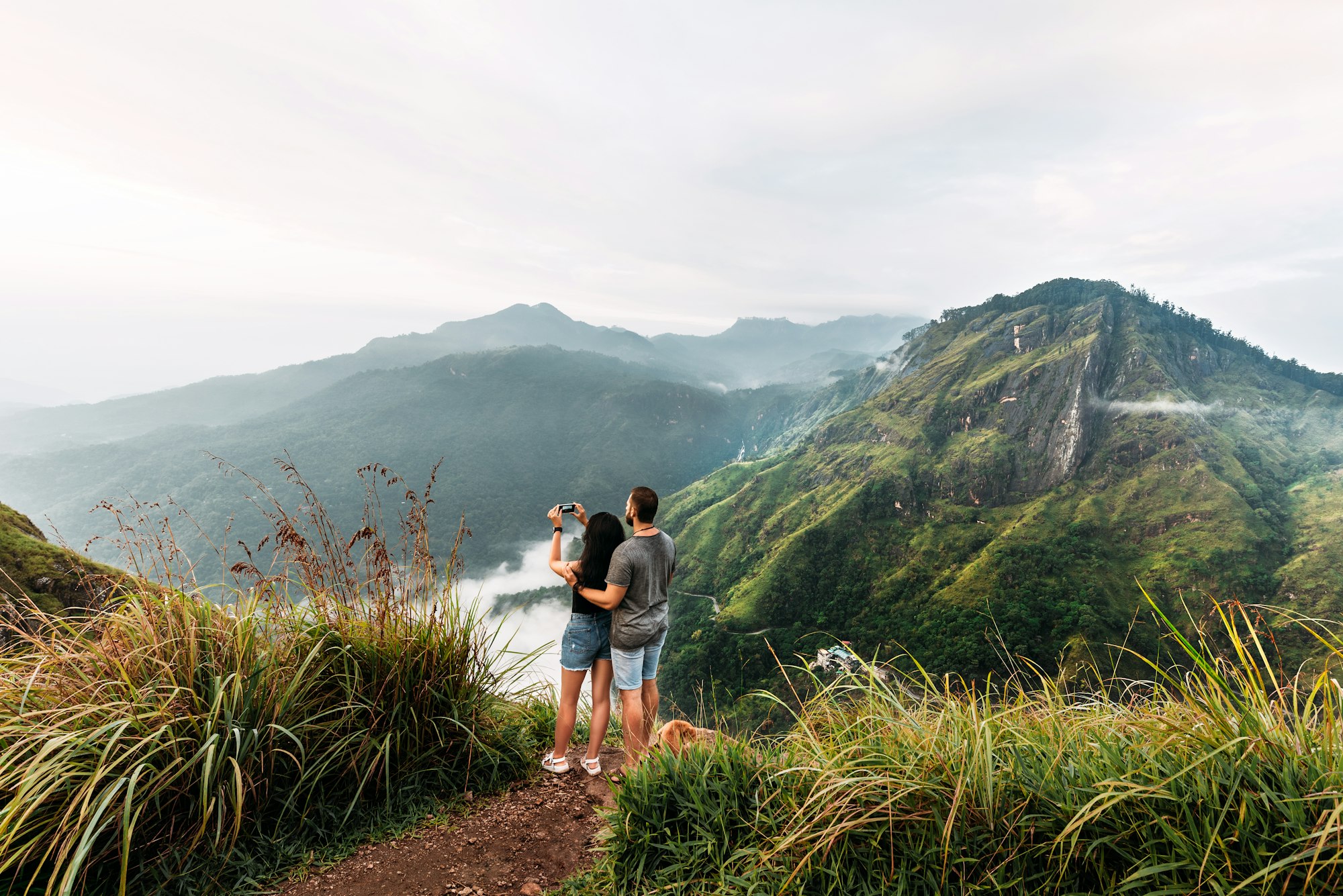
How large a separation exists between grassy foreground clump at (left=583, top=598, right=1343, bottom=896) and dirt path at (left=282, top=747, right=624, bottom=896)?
28 centimetres

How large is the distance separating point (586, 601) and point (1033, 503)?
12790 centimetres

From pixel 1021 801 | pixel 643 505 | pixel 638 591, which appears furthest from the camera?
pixel 643 505

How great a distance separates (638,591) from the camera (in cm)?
378

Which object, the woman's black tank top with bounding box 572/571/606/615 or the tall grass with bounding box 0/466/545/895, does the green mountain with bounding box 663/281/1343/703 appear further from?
the tall grass with bounding box 0/466/545/895

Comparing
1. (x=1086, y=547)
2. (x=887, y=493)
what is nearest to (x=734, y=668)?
(x=887, y=493)

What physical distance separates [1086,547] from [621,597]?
115191 mm

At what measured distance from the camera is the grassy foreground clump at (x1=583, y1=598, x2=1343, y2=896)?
174 cm

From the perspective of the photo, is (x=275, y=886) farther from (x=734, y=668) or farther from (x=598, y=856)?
(x=734, y=668)

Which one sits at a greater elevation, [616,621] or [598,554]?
[598,554]

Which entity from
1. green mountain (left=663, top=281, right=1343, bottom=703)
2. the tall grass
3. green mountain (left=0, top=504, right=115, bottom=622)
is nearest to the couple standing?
the tall grass

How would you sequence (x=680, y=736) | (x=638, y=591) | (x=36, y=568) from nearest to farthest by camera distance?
(x=680, y=736), (x=638, y=591), (x=36, y=568)

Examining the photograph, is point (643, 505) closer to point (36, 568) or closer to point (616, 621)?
point (616, 621)

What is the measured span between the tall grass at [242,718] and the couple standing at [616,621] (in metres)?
0.49

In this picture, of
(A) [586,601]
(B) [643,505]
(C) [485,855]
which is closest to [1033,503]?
(B) [643,505]
